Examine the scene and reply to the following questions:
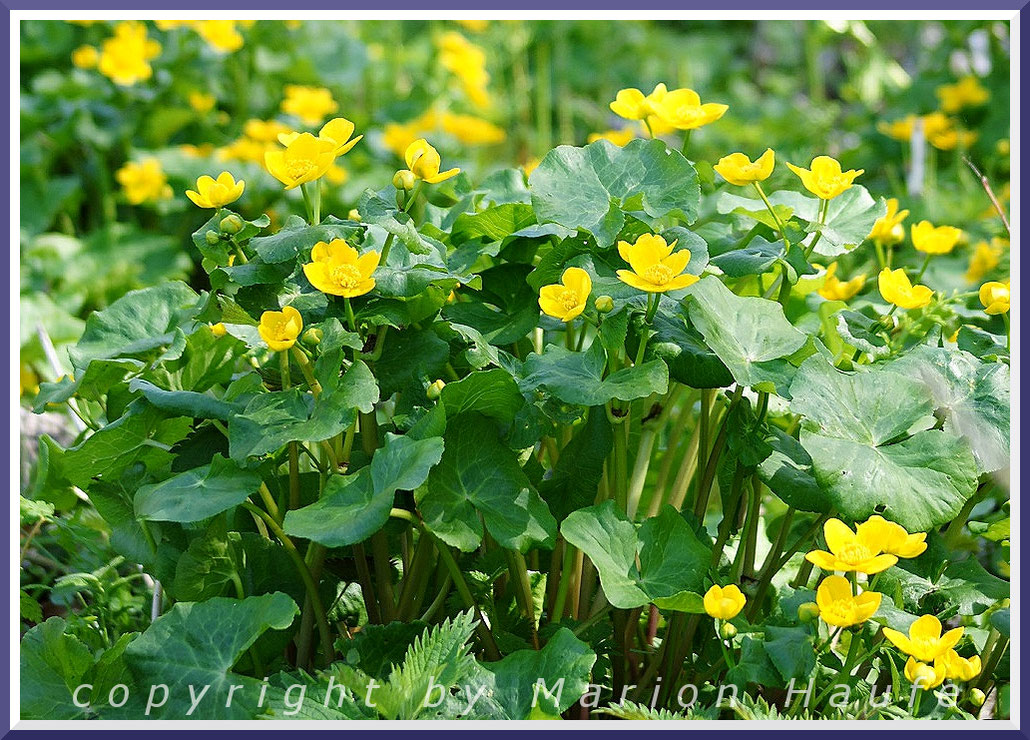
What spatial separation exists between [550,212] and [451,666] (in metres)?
0.48

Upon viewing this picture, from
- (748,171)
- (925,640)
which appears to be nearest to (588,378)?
(748,171)

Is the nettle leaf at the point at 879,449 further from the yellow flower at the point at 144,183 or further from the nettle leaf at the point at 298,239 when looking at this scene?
the yellow flower at the point at 144,183

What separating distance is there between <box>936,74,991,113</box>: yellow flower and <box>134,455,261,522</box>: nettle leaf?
8.87 feet

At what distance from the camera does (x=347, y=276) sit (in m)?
1.11

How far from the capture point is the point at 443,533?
113cm

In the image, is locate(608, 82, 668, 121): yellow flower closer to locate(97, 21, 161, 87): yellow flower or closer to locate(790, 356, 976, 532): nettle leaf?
locate(790, 356, 976, 532): nettle leaf

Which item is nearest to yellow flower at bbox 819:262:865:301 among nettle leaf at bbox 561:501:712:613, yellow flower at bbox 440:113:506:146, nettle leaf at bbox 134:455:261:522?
nettle leaf at bbox 561:501:712:613

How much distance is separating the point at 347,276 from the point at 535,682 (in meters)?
0.43

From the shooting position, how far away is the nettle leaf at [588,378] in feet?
3.61

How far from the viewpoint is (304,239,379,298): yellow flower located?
3.63ft

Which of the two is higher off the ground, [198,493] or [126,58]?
[126,58]

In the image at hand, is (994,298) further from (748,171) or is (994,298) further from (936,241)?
(748,171)

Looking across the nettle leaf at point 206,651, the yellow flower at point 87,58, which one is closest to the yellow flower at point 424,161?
the nettle leaf at point 206,651

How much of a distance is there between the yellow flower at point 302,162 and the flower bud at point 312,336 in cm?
16
